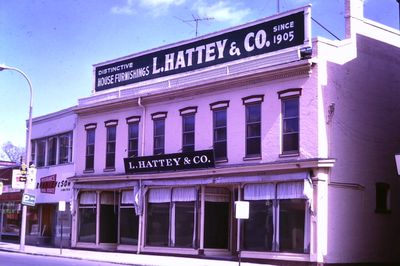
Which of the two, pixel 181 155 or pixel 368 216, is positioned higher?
pixel 181 155

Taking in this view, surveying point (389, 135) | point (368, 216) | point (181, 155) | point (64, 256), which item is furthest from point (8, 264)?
point (389, 135)

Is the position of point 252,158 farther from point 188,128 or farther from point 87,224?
point 87,224

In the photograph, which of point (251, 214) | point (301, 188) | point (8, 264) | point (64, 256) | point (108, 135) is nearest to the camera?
point (8, 264)

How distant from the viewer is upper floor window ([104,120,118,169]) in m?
32.4

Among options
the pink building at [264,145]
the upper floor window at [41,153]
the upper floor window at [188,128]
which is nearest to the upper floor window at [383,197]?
the pink building at [264,145]

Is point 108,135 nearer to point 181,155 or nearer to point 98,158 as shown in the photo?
point 98,158

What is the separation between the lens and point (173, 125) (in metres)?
29.3

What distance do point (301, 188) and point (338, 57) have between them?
5.58 m

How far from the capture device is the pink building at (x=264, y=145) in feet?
77.9

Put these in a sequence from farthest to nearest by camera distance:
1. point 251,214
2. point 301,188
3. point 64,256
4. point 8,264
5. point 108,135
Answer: point 108,135 < point 64,256 < point 251,214 < point 301,188 < point 8,264

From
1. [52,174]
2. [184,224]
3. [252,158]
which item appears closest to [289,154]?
[252,158]

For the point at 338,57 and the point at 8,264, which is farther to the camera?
the point at 338,57

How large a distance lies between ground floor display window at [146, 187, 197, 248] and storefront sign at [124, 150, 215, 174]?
109 cm

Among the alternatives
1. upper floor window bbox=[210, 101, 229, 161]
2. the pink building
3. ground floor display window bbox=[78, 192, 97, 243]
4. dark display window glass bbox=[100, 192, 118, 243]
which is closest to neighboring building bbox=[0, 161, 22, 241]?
ground floor display window bbox=[78, 192, 97, 243]
